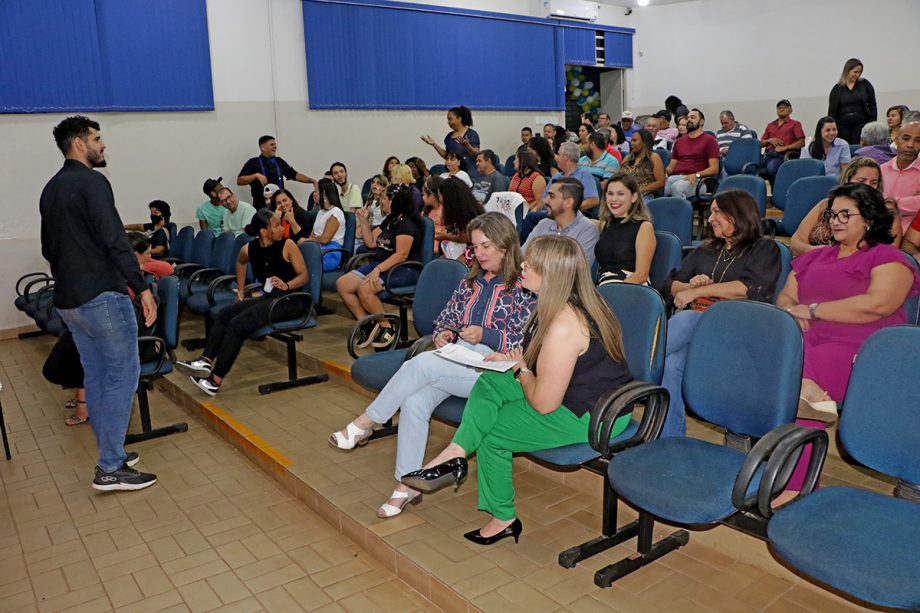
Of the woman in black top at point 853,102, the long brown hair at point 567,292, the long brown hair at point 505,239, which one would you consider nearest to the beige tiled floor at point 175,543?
the long brown hair at point 567,292

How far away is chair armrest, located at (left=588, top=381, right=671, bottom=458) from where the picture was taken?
7.71 ft

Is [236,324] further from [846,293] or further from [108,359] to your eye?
[846,293]

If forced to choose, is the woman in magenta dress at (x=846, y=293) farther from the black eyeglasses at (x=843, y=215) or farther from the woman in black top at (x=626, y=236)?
the woman in black top at (x=626, y=236)

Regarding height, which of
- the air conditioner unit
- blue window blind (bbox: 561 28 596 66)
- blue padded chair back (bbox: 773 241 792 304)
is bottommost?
blue padded chair back (bbox: 773 241 792 304)

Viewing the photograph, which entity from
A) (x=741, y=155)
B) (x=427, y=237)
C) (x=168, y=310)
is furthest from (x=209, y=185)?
(x=741, y=155)

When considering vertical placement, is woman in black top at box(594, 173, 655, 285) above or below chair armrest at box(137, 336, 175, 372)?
above

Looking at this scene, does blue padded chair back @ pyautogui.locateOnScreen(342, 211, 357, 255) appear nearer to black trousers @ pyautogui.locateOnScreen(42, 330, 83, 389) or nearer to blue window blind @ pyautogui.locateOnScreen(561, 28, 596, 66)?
black trousers @ pyautogui.locateOnScreen(42, 330, 83, 389)

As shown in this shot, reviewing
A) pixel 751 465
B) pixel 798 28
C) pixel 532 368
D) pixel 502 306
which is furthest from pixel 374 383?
pixel 798 28

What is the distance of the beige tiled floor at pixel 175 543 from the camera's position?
2.70 metres

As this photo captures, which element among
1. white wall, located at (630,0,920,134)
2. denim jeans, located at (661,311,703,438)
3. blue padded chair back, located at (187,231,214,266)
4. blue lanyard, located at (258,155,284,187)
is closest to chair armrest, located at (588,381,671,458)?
denim jeans, located at (661,311,703,438)

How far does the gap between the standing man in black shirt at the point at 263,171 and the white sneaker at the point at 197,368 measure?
397 cm

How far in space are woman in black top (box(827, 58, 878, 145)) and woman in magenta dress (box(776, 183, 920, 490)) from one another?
16.8 feet

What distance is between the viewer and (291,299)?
4742mm

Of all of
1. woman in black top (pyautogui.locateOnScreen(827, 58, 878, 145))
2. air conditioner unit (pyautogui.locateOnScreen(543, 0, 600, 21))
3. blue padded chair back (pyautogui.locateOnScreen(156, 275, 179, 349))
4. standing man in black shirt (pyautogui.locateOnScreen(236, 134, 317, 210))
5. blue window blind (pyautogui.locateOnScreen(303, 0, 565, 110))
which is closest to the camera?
blue padded chair back (pyautogui.locateOnScreen(156, 275, 179, 349))
